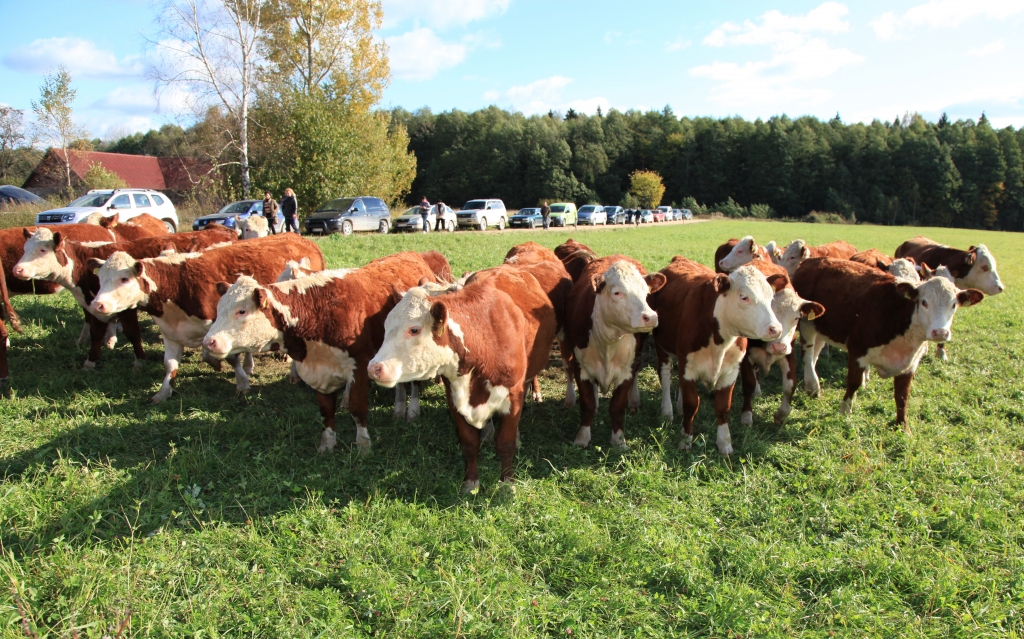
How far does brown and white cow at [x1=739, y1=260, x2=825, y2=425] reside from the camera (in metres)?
5.84

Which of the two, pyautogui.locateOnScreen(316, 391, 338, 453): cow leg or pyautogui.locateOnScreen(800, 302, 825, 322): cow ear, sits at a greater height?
pyautogui.locateOnScreen(800, 302, 825, 322): cow ear

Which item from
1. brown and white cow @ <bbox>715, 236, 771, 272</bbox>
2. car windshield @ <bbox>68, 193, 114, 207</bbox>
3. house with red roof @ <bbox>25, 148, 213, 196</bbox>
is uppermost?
house with red roof @ <bbox>25, 148, 213, 196</bbox>

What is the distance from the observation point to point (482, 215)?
1451 inches

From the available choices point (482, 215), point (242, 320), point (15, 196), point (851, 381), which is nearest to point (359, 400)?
Answer: point (242, 320)

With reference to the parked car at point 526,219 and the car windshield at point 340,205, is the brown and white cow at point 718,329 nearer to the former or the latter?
the car windshield at point 340,205

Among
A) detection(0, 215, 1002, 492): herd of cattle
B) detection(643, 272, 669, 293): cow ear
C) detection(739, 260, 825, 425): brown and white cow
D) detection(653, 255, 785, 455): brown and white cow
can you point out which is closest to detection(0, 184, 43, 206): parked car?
detection(0, 215, 1002, 492): herd of cattle

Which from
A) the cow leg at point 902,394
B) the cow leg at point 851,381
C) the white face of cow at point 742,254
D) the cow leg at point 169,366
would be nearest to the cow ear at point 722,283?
the cow leg at point 851,381

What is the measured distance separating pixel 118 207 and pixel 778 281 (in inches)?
891

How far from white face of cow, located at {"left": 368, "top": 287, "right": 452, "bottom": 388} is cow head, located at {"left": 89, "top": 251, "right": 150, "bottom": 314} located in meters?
4.29

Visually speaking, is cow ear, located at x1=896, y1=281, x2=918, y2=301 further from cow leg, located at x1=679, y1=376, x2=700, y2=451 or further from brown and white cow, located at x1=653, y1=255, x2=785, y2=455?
cow leg, located at x1=679, y1=376, x2=700, y2=451

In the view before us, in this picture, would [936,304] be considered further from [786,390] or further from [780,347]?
[780,347]

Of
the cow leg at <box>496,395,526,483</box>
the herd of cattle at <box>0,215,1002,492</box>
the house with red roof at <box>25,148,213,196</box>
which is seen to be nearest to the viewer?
the herd of cattle at <box>0,215,1002,492</box>

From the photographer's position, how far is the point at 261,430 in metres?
6.05

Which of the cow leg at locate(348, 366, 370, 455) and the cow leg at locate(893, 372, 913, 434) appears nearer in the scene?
the cow leg at locate(348, 366, 370, 455)
